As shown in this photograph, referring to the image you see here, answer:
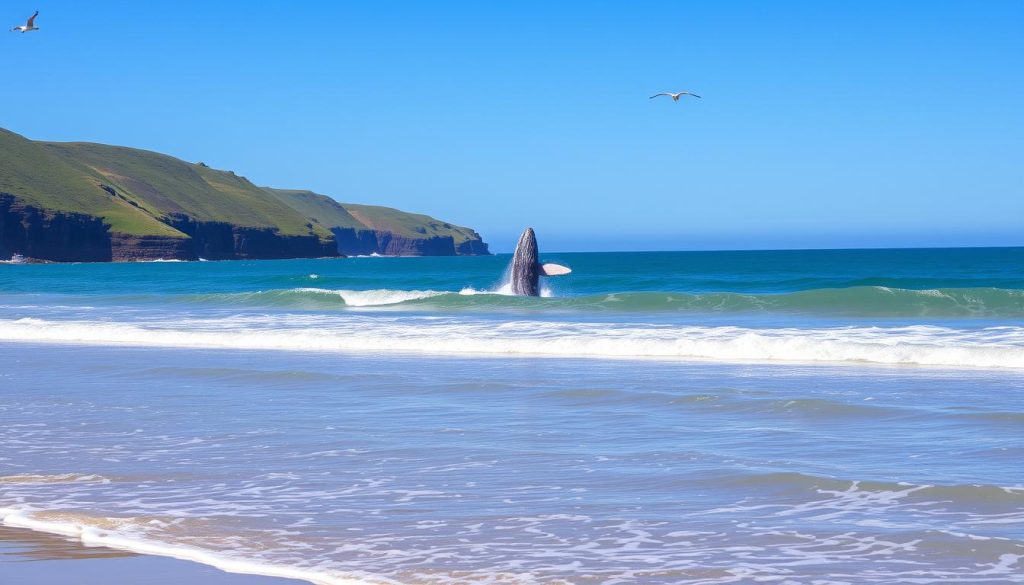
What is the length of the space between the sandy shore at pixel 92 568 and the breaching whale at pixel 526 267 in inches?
793

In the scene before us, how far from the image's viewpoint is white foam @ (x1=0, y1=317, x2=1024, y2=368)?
15.2 metres

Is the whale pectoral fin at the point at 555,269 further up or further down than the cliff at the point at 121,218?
further down

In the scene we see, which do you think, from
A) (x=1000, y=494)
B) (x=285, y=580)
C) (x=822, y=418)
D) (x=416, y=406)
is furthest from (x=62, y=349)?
(x=1000, y=494)

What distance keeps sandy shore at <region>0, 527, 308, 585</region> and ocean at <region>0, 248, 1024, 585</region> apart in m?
0.14

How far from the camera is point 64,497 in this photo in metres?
7.00

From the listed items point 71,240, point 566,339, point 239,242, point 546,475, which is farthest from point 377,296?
point 239,242

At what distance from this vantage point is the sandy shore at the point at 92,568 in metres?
5.27

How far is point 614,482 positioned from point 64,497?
360 cm

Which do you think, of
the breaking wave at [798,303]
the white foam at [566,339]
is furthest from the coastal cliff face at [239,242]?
the white foam at [566,339]

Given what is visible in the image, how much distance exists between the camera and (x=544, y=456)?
820 centimetres

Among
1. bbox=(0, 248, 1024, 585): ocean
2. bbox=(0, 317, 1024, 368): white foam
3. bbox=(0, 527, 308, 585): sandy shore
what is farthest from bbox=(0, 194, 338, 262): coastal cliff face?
bbox=(0, 527, 308, 585): sandy shore

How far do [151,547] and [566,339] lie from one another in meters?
12.3

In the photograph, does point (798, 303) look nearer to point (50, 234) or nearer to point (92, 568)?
point (92, 568)

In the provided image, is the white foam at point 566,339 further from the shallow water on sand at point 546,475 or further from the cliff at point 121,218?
the cliff at point 121,218
